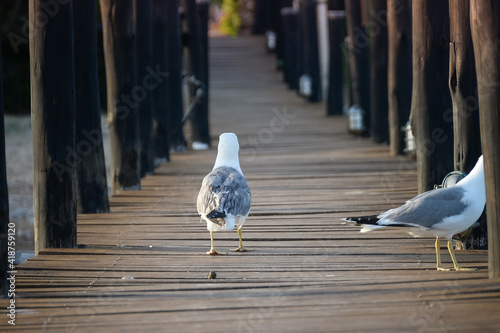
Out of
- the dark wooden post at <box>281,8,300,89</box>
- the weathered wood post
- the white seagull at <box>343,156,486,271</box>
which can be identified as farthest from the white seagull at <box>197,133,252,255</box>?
the dark wooden post at <box>281,8,300,89</box>

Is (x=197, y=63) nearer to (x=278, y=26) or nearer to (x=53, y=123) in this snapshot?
A: (x=53, y=123)

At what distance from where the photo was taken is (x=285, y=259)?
19.7 ft

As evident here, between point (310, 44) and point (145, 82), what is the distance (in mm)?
10167

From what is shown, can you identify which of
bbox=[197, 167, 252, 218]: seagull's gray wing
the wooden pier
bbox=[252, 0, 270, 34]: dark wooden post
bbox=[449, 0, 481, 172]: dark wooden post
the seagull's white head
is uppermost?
bbox=[252, 0, 270, 34]: dark wooden post

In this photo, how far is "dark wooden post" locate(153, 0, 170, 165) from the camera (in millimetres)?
12242

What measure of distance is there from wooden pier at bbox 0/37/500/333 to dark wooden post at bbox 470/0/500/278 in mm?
378

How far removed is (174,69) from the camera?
1349cm

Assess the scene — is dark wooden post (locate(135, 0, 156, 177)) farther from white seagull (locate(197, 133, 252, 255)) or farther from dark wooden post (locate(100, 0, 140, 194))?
white seagull (locate(197, 133, 252, 255))

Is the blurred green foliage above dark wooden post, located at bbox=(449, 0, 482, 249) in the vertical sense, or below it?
above

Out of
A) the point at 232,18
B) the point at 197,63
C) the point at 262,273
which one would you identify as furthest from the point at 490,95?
the point at 232,18

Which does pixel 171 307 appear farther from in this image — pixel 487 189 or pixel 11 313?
pixel 487 189

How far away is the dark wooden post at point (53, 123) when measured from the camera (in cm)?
627

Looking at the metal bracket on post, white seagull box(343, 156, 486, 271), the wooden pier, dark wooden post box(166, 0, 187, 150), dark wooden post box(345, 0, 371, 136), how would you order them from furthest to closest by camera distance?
dark wooden post box(345, 0, 371, 136)
the metal bracket on post
dark wooden post box(166, 0, 187, 150)
white seagull box(343, 156, 486, 271)
the wooden pier

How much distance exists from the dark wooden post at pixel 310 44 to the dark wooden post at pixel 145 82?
9075mm
